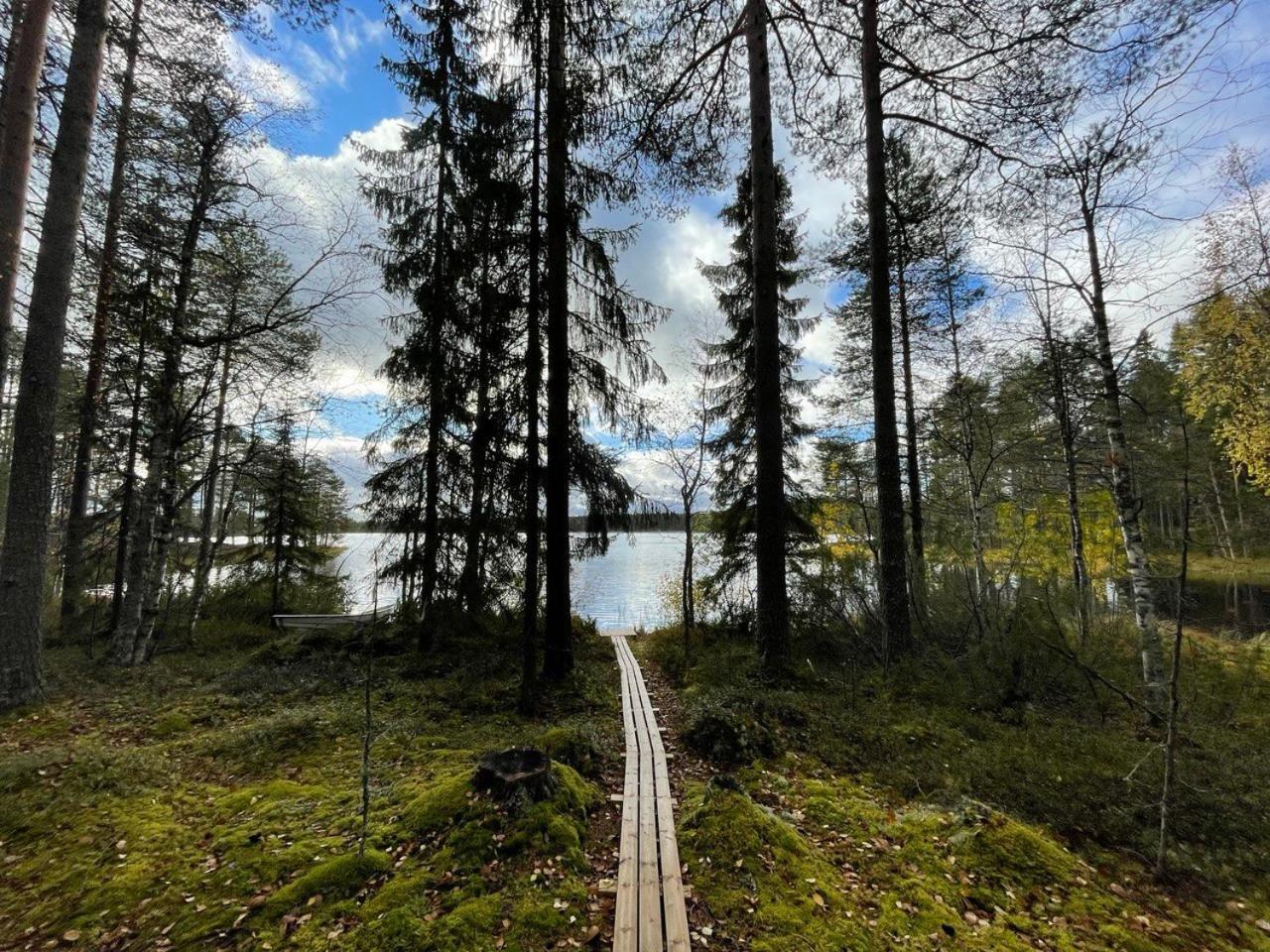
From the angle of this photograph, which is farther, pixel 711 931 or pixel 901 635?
pixel 901 635

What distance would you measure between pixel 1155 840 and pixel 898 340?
36.2 ft

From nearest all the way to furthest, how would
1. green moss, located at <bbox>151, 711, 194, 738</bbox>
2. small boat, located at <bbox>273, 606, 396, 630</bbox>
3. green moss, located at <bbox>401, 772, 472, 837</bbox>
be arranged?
green moss, located at <bbox>401, 772, 472, 837</bbox> → green moss, located at <bbox>151, 711, 194, 738</bbox> → small boat, located at <bbox>273, 606, 396, 630</bbox>

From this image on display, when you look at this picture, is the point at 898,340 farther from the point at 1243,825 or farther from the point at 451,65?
the point at 451,65

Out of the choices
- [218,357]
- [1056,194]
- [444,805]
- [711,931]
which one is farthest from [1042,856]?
[218,357]

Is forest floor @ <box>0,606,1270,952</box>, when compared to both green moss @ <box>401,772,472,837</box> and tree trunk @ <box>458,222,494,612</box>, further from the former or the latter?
tree trunk @ <box>458,222,494,612</box>

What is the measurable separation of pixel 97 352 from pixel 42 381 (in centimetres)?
273

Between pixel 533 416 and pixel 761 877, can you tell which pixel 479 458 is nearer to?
pixel 533 416

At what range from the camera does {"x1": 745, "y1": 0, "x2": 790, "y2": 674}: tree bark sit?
21.6 ft

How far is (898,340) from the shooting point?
467 inches

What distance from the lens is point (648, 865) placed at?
8.87 ft

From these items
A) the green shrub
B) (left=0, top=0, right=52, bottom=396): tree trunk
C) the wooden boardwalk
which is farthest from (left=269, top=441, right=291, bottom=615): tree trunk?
the green shrub

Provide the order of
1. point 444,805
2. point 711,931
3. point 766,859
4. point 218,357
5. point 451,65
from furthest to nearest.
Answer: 1. point 451,65
2. point 218,357
3. point 444,805
4. point 766,859
5. point 711,931

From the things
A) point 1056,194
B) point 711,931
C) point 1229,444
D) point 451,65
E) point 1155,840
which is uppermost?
point 451,65

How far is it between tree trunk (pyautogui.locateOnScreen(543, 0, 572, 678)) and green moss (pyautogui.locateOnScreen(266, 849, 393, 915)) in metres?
4.26
